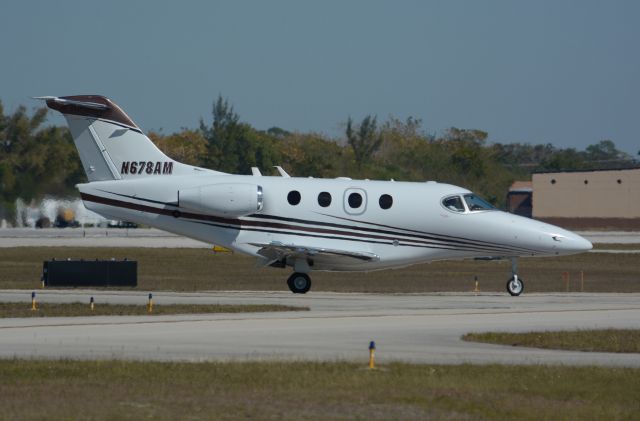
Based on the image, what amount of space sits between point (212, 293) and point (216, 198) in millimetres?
2781

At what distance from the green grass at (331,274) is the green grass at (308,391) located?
18.2 meters

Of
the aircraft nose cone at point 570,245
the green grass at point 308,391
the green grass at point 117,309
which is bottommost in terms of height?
the green grass at point 308,391

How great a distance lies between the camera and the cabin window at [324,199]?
32.5m

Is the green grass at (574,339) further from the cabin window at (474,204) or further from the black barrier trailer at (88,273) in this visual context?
the black barrier trailer at (88,273)

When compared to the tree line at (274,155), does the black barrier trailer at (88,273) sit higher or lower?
lower

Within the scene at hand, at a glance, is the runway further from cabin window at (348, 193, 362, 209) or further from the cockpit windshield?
the cockpit windshield

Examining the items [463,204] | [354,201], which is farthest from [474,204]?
[354,201]

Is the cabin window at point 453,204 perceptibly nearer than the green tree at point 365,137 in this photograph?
Yes

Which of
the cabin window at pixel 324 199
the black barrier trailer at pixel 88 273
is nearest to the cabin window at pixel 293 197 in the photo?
the cabin window at pixel 324 199

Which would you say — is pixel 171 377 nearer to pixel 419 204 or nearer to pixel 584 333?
pixel 584 333

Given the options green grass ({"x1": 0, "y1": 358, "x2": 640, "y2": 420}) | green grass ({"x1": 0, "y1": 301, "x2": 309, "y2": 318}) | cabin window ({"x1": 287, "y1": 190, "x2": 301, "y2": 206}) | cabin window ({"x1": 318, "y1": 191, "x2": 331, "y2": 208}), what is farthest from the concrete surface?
green grass ({"x1": 0, "y1": 358, "x2": 640, "y2": 420})

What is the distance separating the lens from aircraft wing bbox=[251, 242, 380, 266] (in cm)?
3203

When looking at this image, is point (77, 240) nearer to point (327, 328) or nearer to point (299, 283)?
point (299, 283)

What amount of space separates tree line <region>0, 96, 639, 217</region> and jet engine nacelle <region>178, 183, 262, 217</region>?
24.8m
